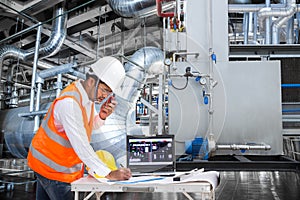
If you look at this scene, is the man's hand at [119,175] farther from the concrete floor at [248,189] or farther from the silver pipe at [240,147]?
the silver pipe at [240,147]

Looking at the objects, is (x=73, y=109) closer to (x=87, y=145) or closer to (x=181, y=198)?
(x=87, y=145)

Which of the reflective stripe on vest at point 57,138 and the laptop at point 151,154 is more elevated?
the reflective stripe on vest at point 57,138

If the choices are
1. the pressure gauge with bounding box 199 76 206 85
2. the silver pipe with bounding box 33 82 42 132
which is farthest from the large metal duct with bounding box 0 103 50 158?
the pressure gauge with bounding box 199 76 206 85

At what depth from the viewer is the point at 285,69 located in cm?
301

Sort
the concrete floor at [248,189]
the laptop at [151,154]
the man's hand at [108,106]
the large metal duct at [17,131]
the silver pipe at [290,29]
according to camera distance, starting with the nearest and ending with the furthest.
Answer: the man's hand at [108,106] → the laptop at [151,154] → the concrete floor at [248,189] → the large metal duct at [17,131] → the silver pipe at [290,29]

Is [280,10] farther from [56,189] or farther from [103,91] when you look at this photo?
[56,189]

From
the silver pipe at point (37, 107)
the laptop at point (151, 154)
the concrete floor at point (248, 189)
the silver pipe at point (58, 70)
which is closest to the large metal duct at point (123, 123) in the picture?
the laptop at point (151, 154)

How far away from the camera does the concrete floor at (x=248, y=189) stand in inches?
75.3

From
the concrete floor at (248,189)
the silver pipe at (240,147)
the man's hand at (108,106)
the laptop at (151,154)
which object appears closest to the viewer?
the man's hand at (108,106)

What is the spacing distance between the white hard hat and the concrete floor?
4.33 feet

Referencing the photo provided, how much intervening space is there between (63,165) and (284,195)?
5.48ft

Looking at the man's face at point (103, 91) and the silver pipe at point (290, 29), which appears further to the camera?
the silver pipe at point (290, 29)

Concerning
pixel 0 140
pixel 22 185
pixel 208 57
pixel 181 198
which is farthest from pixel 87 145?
pixel 0 140

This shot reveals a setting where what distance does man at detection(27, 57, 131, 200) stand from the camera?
877mm
